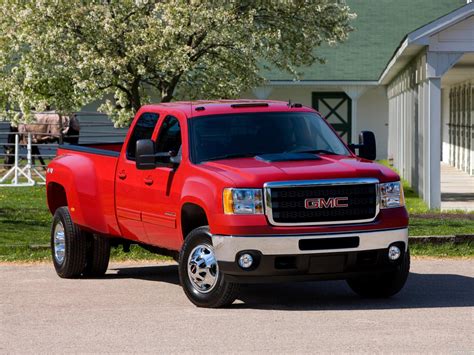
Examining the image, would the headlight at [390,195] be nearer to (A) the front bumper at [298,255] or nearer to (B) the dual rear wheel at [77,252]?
(A) the front bumper at [298,255]

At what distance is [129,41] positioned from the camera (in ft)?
77.0

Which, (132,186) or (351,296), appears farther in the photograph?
(132,186)

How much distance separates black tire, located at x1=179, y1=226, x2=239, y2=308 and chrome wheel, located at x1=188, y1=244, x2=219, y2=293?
3 centimetres

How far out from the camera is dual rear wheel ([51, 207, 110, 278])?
14.0m

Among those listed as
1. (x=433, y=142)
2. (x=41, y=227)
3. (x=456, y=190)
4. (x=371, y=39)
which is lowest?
(x=456, y=190)

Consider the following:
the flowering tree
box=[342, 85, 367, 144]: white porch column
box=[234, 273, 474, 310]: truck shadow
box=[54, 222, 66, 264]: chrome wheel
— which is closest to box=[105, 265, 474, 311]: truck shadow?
box=[234, 273, 474, 310]: truck shadow

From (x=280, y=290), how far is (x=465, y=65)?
17.7 m

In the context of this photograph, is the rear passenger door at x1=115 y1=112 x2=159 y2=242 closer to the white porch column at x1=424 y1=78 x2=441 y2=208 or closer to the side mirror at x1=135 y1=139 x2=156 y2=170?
the side mirror at x1=135 y1=139 x2=156 y2=170

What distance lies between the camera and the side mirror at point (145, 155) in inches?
478

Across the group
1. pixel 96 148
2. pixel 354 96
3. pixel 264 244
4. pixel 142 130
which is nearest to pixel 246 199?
pixel 264 244

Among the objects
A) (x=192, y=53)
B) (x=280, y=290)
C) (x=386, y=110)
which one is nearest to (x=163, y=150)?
(x=280, y=290)

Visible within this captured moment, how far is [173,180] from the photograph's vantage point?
12086mm

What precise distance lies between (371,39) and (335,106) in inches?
135

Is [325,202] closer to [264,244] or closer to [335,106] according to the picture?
[264,244]
